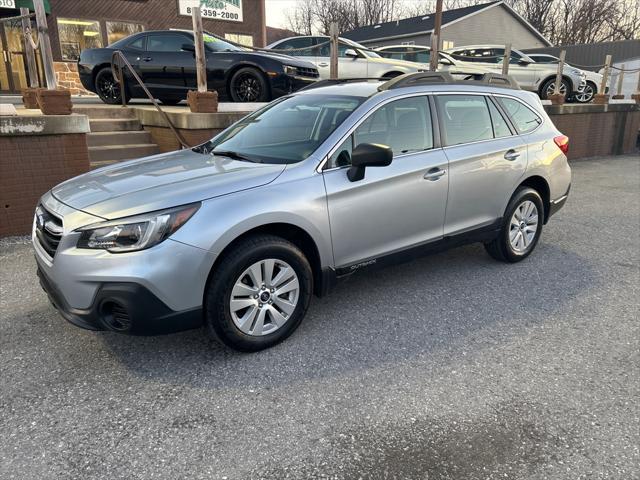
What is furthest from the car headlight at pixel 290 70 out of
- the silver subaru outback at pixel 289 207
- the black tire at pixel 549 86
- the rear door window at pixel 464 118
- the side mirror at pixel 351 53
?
the black tire at pixel 549 86

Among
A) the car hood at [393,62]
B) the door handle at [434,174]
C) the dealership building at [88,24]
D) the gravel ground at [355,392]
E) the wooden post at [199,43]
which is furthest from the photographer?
the dealership building at [88,24]

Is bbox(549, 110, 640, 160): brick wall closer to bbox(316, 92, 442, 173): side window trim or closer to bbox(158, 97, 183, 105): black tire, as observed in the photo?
bbox(158, 97, 183, 105): black tire

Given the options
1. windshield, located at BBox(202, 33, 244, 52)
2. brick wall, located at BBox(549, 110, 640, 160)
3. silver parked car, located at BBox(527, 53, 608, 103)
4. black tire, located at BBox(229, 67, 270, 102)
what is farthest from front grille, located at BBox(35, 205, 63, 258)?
silver parked car, located at BBox(527, 53, 608, 103)

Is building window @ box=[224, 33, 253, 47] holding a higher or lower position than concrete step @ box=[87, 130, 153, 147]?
higher

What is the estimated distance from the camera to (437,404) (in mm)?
2842

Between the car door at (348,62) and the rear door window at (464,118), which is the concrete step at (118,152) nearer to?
the rear door window at (464,118)

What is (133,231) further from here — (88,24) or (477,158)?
(88,24)

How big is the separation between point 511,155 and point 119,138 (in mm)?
5903

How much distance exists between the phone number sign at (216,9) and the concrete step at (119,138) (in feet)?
42.8

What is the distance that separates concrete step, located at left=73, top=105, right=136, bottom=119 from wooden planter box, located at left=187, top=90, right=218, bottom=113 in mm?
1862

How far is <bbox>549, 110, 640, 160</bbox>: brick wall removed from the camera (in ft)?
42.8

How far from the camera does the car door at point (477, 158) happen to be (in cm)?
428

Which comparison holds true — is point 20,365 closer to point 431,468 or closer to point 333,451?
point 333,451

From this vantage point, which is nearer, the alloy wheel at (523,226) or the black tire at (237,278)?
the black tire at (237,278)
